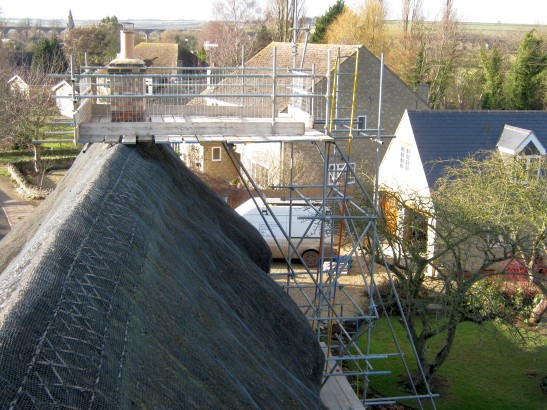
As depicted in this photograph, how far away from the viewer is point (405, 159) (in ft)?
70.3

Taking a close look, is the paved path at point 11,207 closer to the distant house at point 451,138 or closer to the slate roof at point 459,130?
the distant house at point 451,138

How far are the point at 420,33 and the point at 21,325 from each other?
47.7 metres

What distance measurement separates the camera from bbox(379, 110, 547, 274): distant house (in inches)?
789

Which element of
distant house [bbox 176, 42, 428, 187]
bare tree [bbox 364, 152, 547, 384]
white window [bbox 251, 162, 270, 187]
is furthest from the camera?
distant house [bbox 176, 42, 428, 187]

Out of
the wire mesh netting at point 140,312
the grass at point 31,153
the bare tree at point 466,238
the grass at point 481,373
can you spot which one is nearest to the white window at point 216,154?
the grass at point 31,153

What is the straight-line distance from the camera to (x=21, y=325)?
3428 millimetres

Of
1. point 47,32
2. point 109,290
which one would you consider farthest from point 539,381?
point 47,32

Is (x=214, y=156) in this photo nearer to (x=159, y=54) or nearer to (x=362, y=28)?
(x=159, y=54)

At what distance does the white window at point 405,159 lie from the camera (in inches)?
835

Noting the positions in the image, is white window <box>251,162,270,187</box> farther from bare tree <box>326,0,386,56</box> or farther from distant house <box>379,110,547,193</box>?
bare tree <box>326,0,386,56</box>

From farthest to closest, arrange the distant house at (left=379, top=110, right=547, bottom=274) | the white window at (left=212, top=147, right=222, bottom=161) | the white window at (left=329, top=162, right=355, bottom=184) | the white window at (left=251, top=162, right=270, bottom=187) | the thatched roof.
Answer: the thatched roof, the white window at (left=212, top=147, right=222, bottom=161), the white window at (left=251, top=162, right=270, bottom=187), the distant house at (left=379, top=110, right=547, bottom=274), the white window at (left=329, top=162, right=355, bottom=184)

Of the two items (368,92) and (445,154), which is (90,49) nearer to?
(368,92)

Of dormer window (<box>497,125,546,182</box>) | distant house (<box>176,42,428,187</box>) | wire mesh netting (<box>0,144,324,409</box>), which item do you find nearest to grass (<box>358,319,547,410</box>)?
wire mesh netting (<box>0,144,324,409</box>)

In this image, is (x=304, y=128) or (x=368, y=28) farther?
(x=368, y=28)
